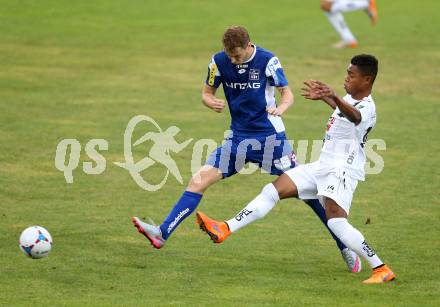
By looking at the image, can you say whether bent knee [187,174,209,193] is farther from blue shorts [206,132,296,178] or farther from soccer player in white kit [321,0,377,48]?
soccer player in white kit [321,0,377,48]

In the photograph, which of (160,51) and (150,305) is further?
(160,51)

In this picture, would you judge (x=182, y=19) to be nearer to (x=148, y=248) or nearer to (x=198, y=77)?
(x=198, y=77)

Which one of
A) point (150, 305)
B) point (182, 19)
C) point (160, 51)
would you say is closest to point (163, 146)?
point (150, 305)

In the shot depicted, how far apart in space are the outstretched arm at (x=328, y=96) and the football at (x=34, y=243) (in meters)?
3.16

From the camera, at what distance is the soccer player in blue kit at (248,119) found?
11.3 metres

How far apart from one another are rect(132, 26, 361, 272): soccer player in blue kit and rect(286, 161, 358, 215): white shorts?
1.36 ft

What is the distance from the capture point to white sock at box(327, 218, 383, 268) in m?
10.4

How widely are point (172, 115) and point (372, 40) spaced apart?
35.9 ft

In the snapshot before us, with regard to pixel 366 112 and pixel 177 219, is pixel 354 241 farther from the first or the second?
pixel 177 219

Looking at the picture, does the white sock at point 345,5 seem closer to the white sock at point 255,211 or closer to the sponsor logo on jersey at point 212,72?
the sponsor logo on jersey at point 212,72

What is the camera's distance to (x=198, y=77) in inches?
954

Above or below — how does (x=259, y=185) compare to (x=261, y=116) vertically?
below

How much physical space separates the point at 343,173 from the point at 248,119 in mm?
1480

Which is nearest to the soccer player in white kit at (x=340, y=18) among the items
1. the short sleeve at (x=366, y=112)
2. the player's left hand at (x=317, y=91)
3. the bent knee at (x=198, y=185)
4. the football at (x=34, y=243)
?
the bent knee at (x=198, y=185)
